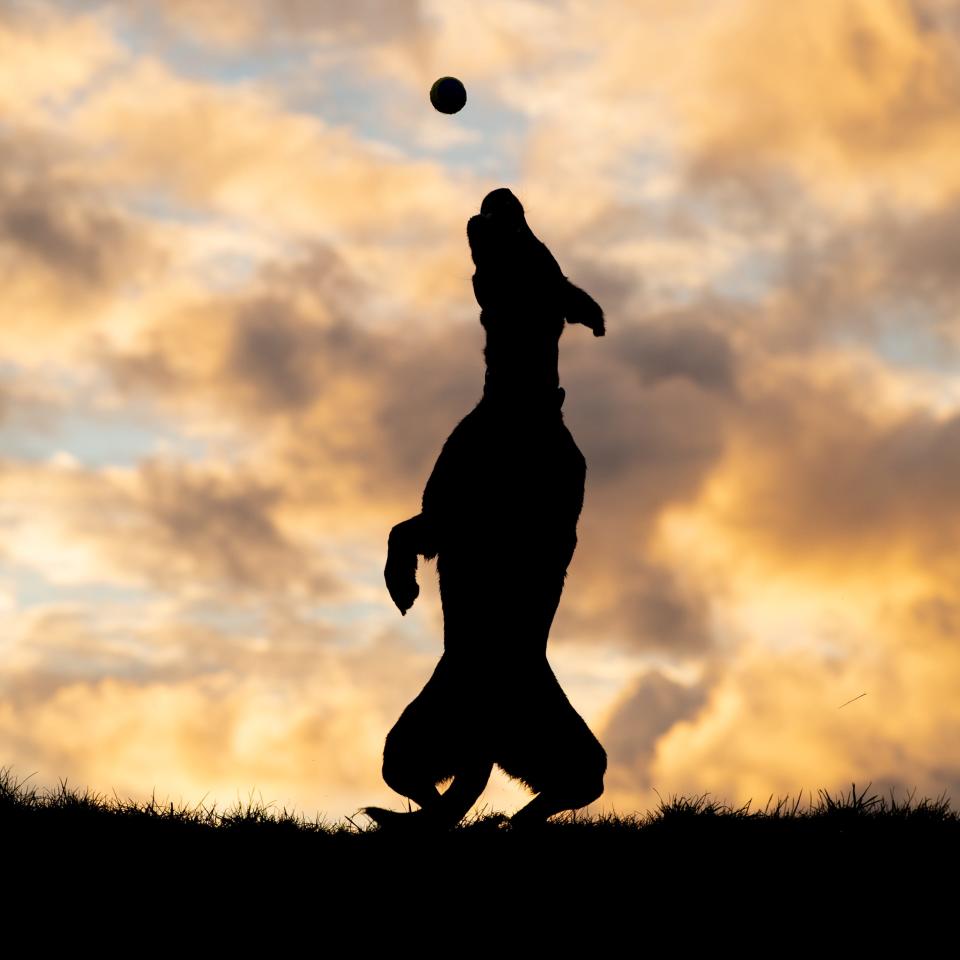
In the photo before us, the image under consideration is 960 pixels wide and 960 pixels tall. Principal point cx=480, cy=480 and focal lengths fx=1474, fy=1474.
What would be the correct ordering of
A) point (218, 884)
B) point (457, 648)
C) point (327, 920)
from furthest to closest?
point (457, 648) → point (218, 884) → point (327, 920)

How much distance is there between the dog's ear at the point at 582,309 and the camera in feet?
26.7

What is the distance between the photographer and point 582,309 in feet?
26.8

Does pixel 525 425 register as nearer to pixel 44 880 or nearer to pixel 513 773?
pixel 513 773

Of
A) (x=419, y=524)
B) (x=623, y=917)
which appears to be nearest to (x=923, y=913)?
(x=623, y=917)

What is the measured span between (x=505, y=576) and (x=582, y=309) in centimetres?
155

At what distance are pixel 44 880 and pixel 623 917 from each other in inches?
108

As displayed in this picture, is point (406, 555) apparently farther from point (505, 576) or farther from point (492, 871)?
point (492, 871)

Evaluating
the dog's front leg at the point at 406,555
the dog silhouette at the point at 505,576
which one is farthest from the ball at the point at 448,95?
the dog's front leg at the point at 406,555

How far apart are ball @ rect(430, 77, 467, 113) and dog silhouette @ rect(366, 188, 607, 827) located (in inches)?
57.5

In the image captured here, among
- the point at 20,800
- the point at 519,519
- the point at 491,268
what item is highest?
the point at 491,268

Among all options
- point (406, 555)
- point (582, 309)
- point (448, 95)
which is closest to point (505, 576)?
point (406, 555)

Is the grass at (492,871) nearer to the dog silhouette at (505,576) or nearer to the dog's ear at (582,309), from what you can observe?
the dog silhouette at (505,576)

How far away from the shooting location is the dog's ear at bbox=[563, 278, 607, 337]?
26.7 ft

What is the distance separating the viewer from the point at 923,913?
6773 millimetres
